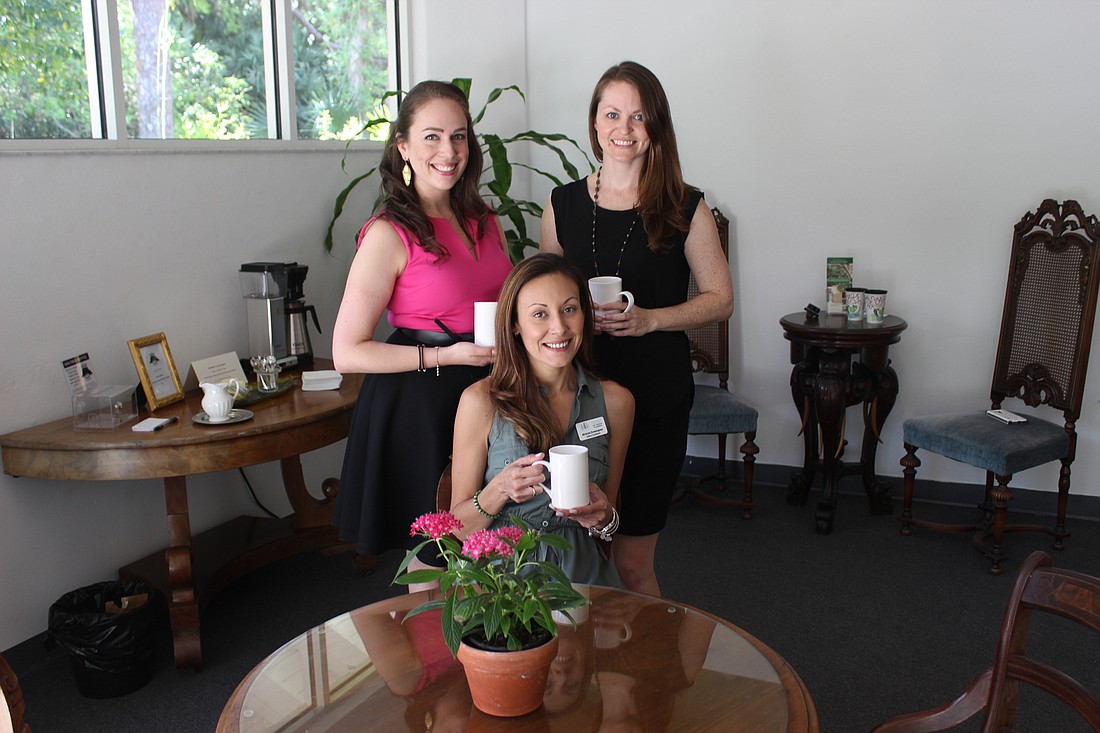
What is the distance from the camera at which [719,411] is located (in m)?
4.03

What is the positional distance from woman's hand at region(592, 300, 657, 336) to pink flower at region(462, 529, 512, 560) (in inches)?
34.7

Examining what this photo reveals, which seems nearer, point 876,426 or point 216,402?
point 216,402

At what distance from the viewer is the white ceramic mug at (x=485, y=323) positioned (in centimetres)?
208

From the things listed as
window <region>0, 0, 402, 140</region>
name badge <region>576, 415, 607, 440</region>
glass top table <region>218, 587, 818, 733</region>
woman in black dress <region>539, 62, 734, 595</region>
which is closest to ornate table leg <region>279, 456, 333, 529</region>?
window <region>0, 0, 402, 140</region>

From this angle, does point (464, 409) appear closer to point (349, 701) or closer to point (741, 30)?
point (349, 701)

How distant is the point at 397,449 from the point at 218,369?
1002 millimetres

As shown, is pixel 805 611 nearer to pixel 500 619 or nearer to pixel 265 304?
pixel 265 304

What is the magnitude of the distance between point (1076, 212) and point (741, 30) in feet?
5.11

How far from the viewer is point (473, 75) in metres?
4.39

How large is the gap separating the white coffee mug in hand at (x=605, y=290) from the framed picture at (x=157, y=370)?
1429 mm

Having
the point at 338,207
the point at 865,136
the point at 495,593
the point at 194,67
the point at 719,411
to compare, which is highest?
the point at 194,67

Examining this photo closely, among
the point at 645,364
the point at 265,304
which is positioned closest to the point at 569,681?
the point at 645,364

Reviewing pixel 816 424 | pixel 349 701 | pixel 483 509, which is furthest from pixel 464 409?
pixel 816 424

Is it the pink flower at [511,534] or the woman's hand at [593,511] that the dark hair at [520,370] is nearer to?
the woman's hand at [593,511]
